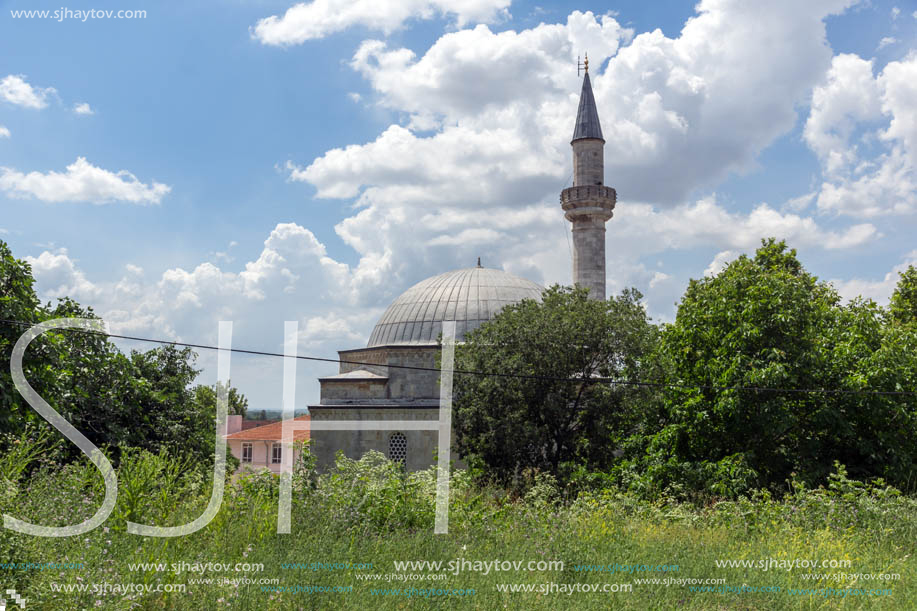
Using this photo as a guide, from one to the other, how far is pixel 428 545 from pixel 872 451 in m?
9.95

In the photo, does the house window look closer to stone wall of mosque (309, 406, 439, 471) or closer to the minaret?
stone wall of mosque (309, 406, 439, 471)

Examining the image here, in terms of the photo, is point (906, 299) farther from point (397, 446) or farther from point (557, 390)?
point (397, 446)

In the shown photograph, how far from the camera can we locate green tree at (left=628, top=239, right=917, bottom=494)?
1273 cm

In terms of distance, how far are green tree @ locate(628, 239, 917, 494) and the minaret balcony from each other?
33.4 feet

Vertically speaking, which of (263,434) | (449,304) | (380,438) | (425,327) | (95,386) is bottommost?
(263,434)

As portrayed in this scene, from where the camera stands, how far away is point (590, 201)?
24406 millimetres

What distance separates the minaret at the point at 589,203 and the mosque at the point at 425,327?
0.04m

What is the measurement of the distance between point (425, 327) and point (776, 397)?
14.6 metres

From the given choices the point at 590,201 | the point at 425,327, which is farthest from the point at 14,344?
the point at 590,201

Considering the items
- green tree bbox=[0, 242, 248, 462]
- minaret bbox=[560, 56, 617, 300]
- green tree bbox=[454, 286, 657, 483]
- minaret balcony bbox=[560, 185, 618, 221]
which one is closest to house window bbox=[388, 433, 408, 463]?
green tree bbox=[454, 286, 657, 483]

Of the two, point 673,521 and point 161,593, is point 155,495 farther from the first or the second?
point 673,521

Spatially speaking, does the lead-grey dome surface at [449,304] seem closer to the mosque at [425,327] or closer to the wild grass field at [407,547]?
the mosque at [425,327]

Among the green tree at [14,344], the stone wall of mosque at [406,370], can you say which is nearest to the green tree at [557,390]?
the stone wall of mosque at [406,370]

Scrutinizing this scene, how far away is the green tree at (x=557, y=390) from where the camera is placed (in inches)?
640
